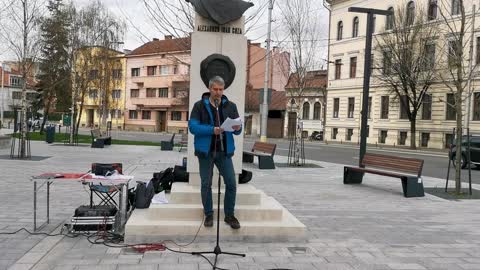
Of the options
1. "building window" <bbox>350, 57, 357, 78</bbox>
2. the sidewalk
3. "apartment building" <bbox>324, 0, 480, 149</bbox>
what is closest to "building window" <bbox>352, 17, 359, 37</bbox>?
"apartment building" <bbox>324, 0, 480, 149</bbox>

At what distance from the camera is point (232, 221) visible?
6.27m

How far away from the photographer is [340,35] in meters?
49.8

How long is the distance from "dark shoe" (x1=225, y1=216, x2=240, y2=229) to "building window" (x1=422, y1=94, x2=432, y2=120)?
37.2m

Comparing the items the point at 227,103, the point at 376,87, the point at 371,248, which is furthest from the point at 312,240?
the point at 376,87

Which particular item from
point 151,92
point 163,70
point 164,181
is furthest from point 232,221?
point 151,92

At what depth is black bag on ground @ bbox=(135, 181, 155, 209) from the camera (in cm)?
718

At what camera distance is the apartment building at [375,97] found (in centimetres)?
3800

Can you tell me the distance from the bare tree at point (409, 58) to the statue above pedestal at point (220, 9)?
2848 centimetres

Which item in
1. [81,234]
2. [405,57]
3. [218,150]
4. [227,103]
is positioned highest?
[405,57]

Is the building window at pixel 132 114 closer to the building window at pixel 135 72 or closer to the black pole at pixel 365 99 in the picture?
the building window at pixel 135 72

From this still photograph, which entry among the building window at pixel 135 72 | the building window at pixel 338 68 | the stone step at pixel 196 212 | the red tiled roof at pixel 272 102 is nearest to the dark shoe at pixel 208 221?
the stone step at pixel 196 212

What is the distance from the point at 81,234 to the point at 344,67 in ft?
148

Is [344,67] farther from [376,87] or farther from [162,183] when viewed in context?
[162,183]

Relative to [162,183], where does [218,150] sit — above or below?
above
